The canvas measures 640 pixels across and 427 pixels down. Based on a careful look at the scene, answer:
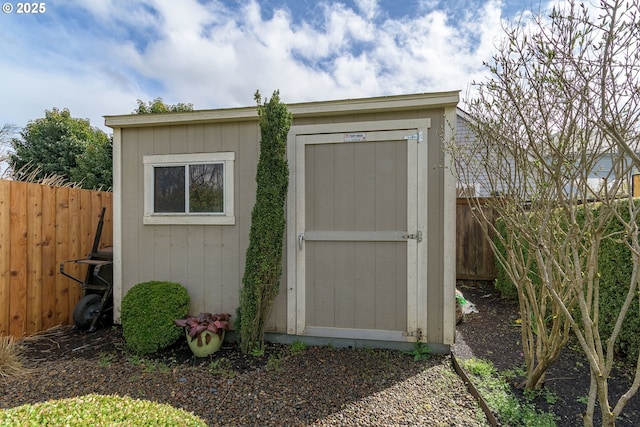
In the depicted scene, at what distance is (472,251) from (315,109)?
13.9 ft

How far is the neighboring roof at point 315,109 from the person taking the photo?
9.94ft

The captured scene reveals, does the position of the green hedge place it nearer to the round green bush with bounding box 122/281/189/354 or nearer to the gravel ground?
the gravel ground

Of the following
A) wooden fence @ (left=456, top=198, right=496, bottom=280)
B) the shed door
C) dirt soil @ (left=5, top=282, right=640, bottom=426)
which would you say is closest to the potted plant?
dirt soil @ (left=5, top=282, right=640, bottom=426)

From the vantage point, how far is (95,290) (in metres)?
4.08

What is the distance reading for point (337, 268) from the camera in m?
3.32

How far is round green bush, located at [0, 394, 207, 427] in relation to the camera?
1.15m

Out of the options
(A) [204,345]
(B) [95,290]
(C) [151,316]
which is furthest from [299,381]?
(B) [95,290]

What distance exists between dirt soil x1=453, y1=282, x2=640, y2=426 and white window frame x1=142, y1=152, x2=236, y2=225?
9.41ft

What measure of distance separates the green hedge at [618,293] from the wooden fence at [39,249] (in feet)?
17.5

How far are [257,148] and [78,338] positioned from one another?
3055 mm

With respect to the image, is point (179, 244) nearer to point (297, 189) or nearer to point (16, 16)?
point (297, 189)

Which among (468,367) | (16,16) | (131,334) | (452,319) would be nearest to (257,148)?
(131,334)

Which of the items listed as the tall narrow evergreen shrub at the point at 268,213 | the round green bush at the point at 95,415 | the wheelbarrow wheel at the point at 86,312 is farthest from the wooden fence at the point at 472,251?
the wheelbarrow wheel at the point at 86,312

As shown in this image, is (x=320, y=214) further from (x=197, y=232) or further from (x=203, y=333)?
(x=203, y=333)
